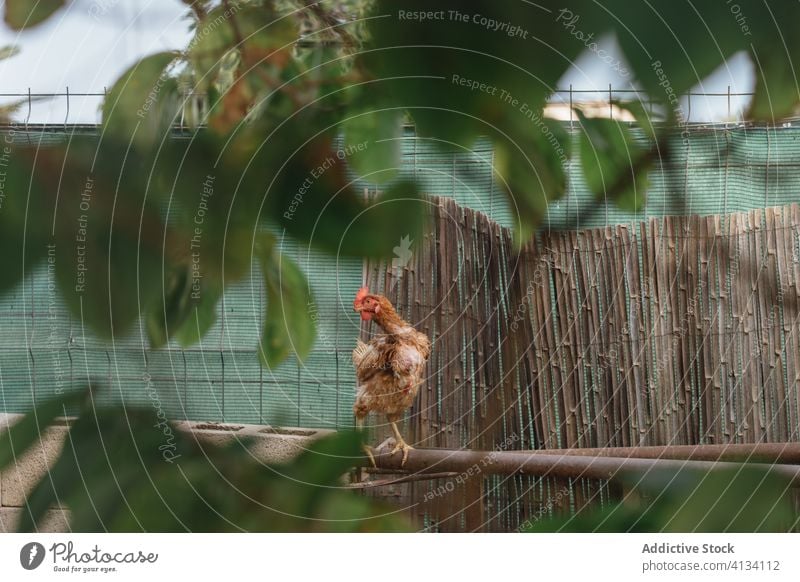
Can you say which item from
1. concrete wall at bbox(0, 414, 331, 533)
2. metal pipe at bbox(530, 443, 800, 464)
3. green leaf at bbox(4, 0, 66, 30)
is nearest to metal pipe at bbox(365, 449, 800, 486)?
metal pipe at bbox(530, 443, 800, 464)

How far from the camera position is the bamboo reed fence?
669 millimetres

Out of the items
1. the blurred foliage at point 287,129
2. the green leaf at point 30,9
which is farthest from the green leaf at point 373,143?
the green leaf at point 30,9

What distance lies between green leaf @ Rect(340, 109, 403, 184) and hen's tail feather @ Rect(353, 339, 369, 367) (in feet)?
0.40

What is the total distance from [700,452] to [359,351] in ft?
0.90

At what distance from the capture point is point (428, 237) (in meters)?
0.65

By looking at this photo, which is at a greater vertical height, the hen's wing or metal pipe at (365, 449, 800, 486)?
the hen's wing

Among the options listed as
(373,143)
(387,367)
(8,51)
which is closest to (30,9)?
(8,51)

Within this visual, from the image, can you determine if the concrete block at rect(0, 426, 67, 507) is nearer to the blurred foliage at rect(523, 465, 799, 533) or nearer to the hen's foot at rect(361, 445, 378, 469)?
the hen's foot at rect(361, 445, 378, 469)

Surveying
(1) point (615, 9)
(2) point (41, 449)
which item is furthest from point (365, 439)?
(1) point (615, 9)

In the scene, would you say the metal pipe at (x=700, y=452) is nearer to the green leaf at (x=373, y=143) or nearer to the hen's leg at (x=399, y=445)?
the hen's leg at (x=399, y=445)

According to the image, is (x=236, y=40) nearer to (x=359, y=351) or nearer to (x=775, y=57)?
(x=359, y=351)
